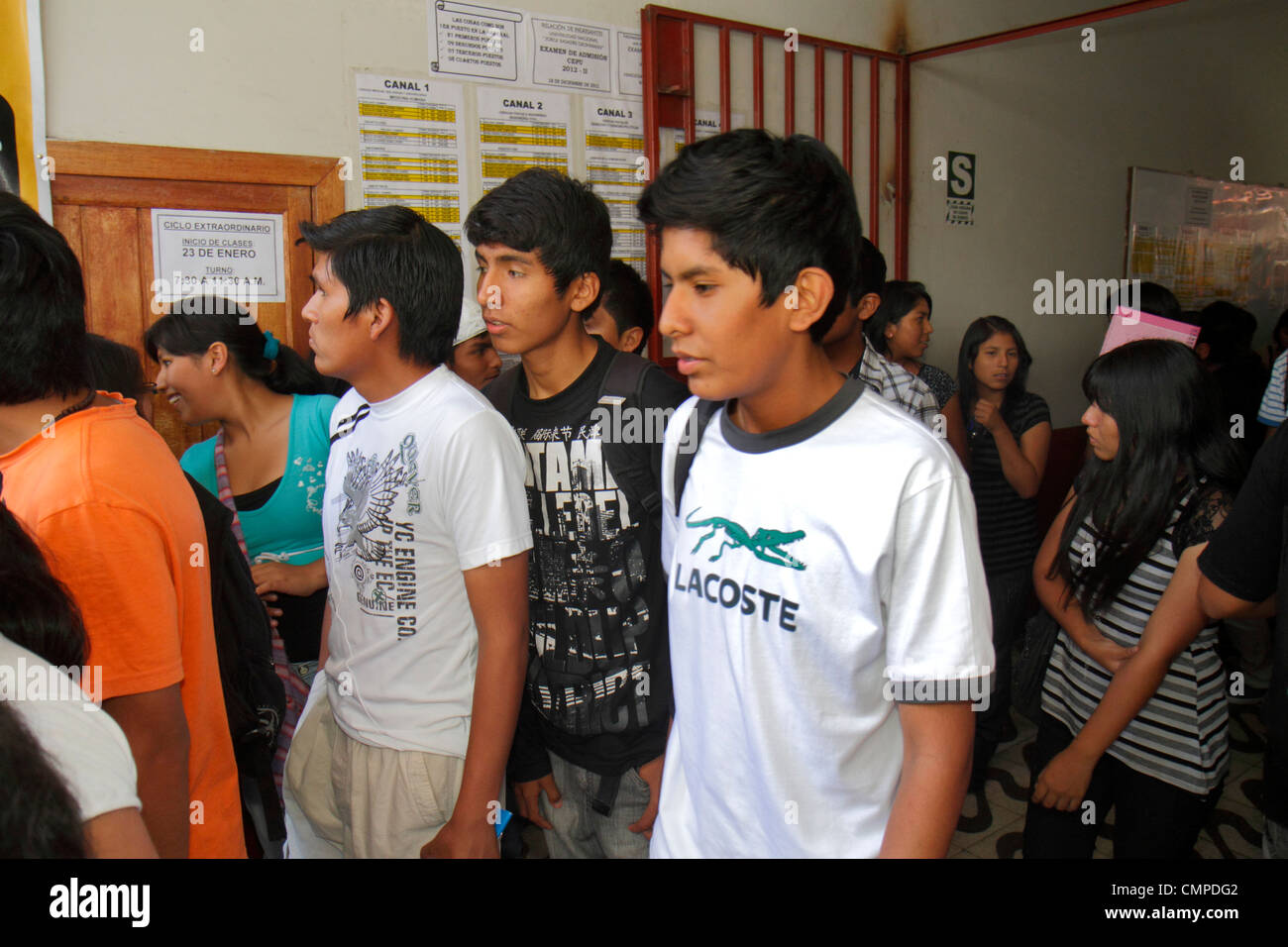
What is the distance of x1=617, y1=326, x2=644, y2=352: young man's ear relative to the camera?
2.40 metres

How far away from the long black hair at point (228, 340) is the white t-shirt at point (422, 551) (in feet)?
2.62

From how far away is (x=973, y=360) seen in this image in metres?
2.88

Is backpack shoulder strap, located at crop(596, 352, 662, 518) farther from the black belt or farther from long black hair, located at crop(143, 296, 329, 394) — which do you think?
long black hair, located at crop(143, 296, 329, 394)

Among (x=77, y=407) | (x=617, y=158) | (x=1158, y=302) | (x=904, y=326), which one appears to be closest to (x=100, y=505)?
(x=77, y=407)

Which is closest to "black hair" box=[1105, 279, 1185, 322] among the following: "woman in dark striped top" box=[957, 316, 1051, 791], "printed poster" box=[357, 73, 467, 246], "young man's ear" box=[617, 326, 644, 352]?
"woman in dark striped top" box=[957, 316, 1051, 791]

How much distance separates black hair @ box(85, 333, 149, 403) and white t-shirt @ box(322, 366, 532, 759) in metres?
0.63

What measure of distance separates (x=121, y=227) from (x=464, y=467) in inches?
59.0

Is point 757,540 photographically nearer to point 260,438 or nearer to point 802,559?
point 802,559

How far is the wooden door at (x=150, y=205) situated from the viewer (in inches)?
83.4

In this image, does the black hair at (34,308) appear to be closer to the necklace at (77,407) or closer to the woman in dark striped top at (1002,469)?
the necklace at (77,407)
